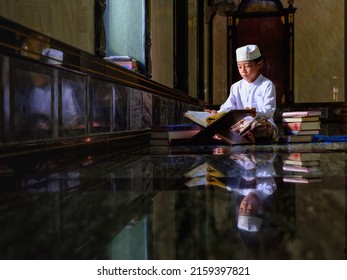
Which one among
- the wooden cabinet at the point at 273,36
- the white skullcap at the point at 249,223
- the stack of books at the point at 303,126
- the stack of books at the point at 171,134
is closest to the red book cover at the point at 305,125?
the stack of books at the point at 303,126

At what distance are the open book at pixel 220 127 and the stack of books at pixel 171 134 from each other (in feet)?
0.26

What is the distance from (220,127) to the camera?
9.65 ft

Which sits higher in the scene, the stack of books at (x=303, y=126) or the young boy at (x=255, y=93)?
the young boy at (x=255, y=93)

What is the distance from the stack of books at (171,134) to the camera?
2910 mm

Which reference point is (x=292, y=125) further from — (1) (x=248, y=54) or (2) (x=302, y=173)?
(2) (x=302, y=173)

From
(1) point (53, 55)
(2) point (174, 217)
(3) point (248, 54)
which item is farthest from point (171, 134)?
(2) point (174, 217)

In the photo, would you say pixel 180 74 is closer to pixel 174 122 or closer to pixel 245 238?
pixel 174 122

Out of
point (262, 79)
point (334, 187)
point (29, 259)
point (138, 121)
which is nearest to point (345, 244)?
point (29, 259)

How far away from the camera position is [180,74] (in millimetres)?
5871

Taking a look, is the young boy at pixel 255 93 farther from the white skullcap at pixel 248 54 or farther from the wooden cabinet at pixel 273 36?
the wooden cabinet at pixel 273 36

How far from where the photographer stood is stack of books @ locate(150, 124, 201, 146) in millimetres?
2910

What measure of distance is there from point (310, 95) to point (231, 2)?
2.67 meters

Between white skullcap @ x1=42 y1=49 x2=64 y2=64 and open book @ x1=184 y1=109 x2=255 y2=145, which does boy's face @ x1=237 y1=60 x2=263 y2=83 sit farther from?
white skullcap @ x1=42 y1=49 x2=64 y2=64

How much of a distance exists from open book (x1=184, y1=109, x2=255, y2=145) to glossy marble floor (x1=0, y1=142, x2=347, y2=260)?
1.56 meters
